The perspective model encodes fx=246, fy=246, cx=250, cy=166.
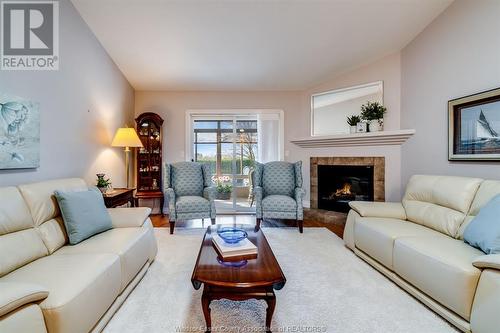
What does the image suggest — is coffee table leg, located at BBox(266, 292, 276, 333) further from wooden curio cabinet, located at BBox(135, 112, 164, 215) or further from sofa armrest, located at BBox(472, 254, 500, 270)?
wooden curio cabinet, located at BBox(135, 112, 164, 215)

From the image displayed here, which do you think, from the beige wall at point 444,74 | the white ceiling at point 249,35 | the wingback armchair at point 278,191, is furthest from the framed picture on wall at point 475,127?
the wingback armchair at point 278,191

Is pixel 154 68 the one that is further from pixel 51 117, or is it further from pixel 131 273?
pixel 131 273

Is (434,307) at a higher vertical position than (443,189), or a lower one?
lower

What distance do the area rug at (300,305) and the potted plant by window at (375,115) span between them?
87.7 inches

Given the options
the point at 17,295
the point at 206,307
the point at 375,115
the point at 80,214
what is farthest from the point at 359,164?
the point at 17,295

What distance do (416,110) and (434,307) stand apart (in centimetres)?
269

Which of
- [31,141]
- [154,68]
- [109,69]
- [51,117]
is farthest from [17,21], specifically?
[154,68]

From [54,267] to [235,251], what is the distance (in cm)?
118

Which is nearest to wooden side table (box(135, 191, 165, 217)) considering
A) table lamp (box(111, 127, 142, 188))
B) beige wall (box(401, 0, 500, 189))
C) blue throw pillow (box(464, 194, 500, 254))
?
table lamp (box(111, 127, 142, 188))

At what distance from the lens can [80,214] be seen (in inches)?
82.0

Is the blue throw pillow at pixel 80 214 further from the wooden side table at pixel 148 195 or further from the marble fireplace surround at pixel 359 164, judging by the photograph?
the marble fireplace surround at pixel 359 164

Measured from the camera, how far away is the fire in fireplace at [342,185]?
433 centimetres

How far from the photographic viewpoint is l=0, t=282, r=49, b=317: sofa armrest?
3.32 ft

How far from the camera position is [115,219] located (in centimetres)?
253
